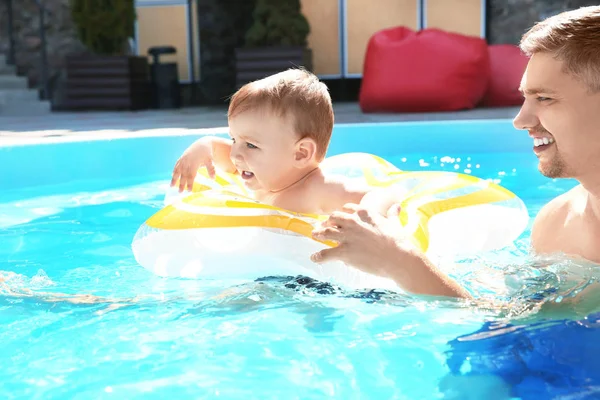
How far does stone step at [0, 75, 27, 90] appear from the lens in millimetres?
10031

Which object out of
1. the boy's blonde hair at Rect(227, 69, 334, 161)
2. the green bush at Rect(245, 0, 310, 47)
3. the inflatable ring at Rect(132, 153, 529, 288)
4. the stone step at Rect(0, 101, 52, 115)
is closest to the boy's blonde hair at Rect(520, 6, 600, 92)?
the inflatable ring at Rect(132, 153, 529, 288)

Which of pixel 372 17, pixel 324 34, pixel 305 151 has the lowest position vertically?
pixel 305 151

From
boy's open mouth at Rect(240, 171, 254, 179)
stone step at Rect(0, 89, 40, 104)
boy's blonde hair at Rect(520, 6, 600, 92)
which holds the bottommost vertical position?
stone step at Rect(0, 89, 40, 104)

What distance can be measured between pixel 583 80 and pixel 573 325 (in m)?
0.58

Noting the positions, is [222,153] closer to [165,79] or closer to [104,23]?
[104,23]

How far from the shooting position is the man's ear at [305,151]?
2.49m

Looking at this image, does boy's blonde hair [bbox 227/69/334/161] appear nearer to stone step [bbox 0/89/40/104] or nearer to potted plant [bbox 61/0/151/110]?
potted plant [bbox 61/0/151/110]

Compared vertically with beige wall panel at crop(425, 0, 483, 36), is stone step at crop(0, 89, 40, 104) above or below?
below

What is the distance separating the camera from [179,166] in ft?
9.55

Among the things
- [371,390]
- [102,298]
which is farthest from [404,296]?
[102,298]

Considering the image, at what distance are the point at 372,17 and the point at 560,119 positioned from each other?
29.2ft

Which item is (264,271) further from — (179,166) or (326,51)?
(326,51)

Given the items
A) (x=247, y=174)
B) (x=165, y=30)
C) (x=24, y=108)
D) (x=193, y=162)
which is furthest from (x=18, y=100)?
(x=247, y=174)

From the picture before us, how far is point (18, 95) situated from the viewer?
9.63m
